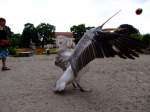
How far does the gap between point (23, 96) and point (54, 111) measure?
148 centimetres

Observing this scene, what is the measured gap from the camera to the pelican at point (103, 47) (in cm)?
662

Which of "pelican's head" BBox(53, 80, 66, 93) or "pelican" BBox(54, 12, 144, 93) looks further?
"pelican's head" BBox(53, 80, 66, 93)

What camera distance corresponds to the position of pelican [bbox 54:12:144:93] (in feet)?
21.7

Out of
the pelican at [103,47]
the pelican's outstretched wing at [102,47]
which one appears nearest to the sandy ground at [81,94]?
the pelican at [103,47]

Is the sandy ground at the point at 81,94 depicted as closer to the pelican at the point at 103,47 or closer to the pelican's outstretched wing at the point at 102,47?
the pelican at the point at 103,47

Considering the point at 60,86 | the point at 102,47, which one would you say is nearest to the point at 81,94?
the point at 60,86

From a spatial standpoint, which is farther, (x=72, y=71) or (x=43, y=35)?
(x=43, y=35)

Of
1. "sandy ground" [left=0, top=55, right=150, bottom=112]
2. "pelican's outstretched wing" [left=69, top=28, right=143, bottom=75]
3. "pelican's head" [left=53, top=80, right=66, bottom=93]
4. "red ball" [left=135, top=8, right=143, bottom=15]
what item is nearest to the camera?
"sandy ground" [left=0, top=55, right=150, bottom=112]

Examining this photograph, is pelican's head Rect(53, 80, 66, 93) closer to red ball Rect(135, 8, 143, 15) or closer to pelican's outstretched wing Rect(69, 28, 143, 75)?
pelican's outstretched wing Rect(69, 28, 143, 75)

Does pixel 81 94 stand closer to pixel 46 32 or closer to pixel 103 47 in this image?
pixel 103 47

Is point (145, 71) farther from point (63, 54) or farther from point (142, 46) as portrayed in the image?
point (142, 46)

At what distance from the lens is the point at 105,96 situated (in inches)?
291

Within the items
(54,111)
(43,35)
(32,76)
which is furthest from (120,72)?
(43,35)

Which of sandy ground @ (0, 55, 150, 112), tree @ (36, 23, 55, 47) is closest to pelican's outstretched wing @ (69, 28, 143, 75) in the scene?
sandy ground @ (0, 55, 150, 112)
